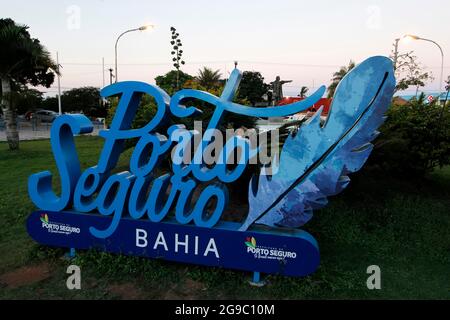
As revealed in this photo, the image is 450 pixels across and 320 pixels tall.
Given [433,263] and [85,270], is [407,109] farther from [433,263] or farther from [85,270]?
[85,270]

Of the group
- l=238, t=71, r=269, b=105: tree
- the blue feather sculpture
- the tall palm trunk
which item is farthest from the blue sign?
l=238, t=71, r=269, b=105: tree

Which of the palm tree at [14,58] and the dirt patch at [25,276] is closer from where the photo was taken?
the dirt patch at [25,276]

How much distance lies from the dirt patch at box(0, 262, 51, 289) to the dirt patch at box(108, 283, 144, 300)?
1166 millimetres

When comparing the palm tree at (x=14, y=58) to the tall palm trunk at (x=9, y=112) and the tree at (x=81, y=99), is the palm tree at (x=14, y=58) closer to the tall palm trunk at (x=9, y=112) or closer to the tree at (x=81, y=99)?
the tall palm trunk at (x=9, y=112)

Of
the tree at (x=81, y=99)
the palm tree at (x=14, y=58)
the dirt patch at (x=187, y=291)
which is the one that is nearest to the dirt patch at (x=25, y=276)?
the dirt patch at (x=187, y=291)

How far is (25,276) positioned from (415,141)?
9727 mm

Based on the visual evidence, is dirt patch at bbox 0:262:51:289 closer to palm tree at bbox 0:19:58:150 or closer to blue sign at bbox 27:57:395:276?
blue sign at bbox 27:57:395:276

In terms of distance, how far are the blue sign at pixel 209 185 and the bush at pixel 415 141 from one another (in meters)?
4.79

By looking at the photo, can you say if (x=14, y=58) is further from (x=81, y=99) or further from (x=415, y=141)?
(x=81, y=99)

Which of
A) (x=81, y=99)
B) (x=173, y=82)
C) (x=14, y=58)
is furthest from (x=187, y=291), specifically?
(x=81, y=99)

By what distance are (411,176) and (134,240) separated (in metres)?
8.62

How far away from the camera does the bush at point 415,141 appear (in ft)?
29.4

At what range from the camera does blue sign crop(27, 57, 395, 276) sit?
451 cm

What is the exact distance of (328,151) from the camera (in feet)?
15.2
